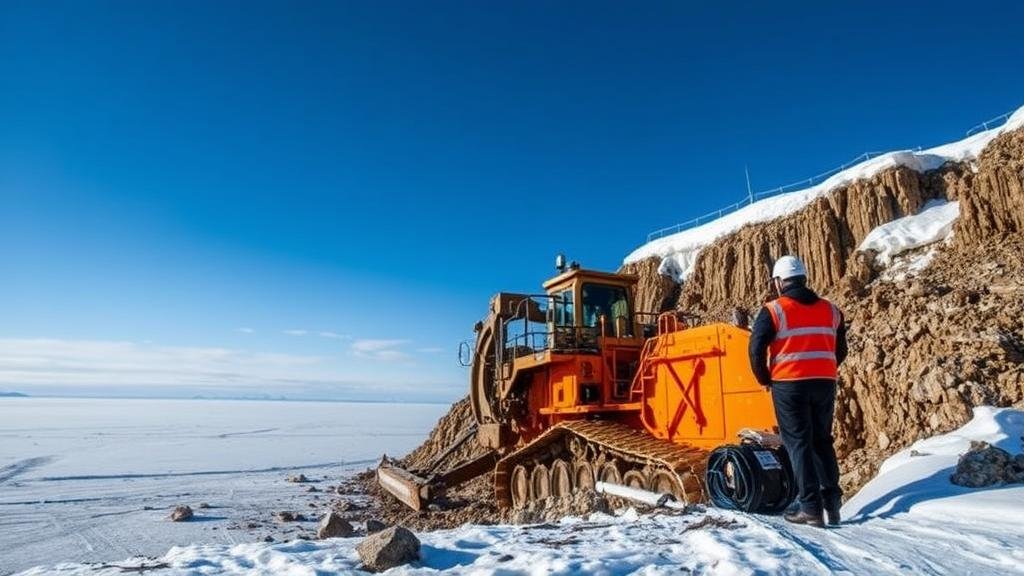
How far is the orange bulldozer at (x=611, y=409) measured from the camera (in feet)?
19.9

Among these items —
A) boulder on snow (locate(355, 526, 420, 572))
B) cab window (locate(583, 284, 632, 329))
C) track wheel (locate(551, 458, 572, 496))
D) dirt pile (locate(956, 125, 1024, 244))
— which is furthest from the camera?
dirt pile (locate(956, 125, 1024, 244))

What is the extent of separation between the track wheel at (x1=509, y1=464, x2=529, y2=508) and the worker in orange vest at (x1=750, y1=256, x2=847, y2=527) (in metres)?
7.37

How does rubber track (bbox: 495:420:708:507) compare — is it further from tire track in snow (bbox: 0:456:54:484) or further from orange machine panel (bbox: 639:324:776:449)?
tire track in snow (bbox: 0:456:54:484)

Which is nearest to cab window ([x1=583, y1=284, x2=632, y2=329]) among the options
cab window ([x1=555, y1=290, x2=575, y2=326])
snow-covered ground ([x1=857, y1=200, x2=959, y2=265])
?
cab window ([x1=555, y1=290, x2=575, y2=326])

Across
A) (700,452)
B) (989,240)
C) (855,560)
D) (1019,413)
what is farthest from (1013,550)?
(989,240)

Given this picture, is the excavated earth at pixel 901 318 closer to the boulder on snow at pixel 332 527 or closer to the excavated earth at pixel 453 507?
the excavated earth at pixel 453 507

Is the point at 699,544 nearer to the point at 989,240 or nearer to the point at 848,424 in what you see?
the point at 848,424

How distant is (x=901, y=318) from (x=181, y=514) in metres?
14.6

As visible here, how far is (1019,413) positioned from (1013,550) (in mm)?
3869

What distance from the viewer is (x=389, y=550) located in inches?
140

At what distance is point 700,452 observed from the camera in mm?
7691

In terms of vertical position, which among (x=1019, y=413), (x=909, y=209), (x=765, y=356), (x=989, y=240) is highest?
(x=909, y=209)

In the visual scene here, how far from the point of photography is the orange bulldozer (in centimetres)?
606

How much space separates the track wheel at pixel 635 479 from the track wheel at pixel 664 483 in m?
0.15
